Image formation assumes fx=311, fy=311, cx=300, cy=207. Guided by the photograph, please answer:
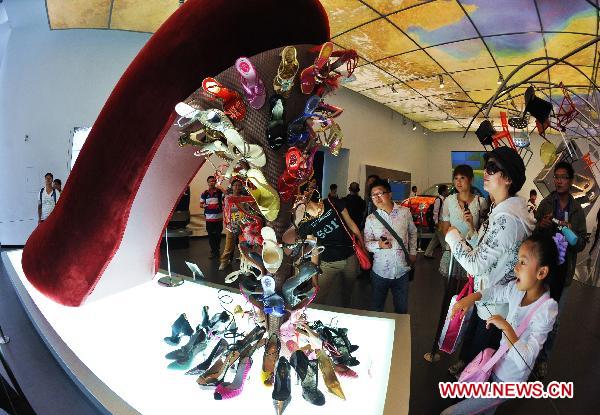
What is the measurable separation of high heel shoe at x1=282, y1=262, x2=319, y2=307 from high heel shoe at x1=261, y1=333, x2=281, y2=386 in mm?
92

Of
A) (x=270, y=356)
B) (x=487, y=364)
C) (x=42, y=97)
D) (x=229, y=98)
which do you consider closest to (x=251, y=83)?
(x=229, y=98)

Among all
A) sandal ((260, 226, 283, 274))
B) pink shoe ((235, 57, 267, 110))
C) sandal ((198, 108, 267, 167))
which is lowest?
sandal ((260, 226, 283, 274))

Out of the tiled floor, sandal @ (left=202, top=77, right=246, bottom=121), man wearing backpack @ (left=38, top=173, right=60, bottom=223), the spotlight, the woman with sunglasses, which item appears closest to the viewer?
sandal @ (left=202, top=77, right=246, bottom=121)

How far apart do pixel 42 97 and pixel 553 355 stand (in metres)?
6.36

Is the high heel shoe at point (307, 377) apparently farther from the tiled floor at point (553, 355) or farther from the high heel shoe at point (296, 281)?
the tiled floor at point (553, 355)

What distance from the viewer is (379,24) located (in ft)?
14.1

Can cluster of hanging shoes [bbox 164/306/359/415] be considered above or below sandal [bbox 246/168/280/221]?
below

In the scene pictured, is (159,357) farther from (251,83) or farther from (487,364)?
(487,364)

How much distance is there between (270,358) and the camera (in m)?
0.69

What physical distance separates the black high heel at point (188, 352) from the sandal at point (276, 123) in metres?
0.54

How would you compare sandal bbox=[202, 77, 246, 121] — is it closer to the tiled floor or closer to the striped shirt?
the tiled floor

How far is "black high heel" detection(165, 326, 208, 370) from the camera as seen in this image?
74cm

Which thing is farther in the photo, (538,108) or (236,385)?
(538,108)

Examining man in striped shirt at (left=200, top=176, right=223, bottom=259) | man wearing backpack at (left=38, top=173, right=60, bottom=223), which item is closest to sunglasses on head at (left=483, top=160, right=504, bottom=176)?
man in striped shirt at (left=200, top=176, right=223, bottom=259)
